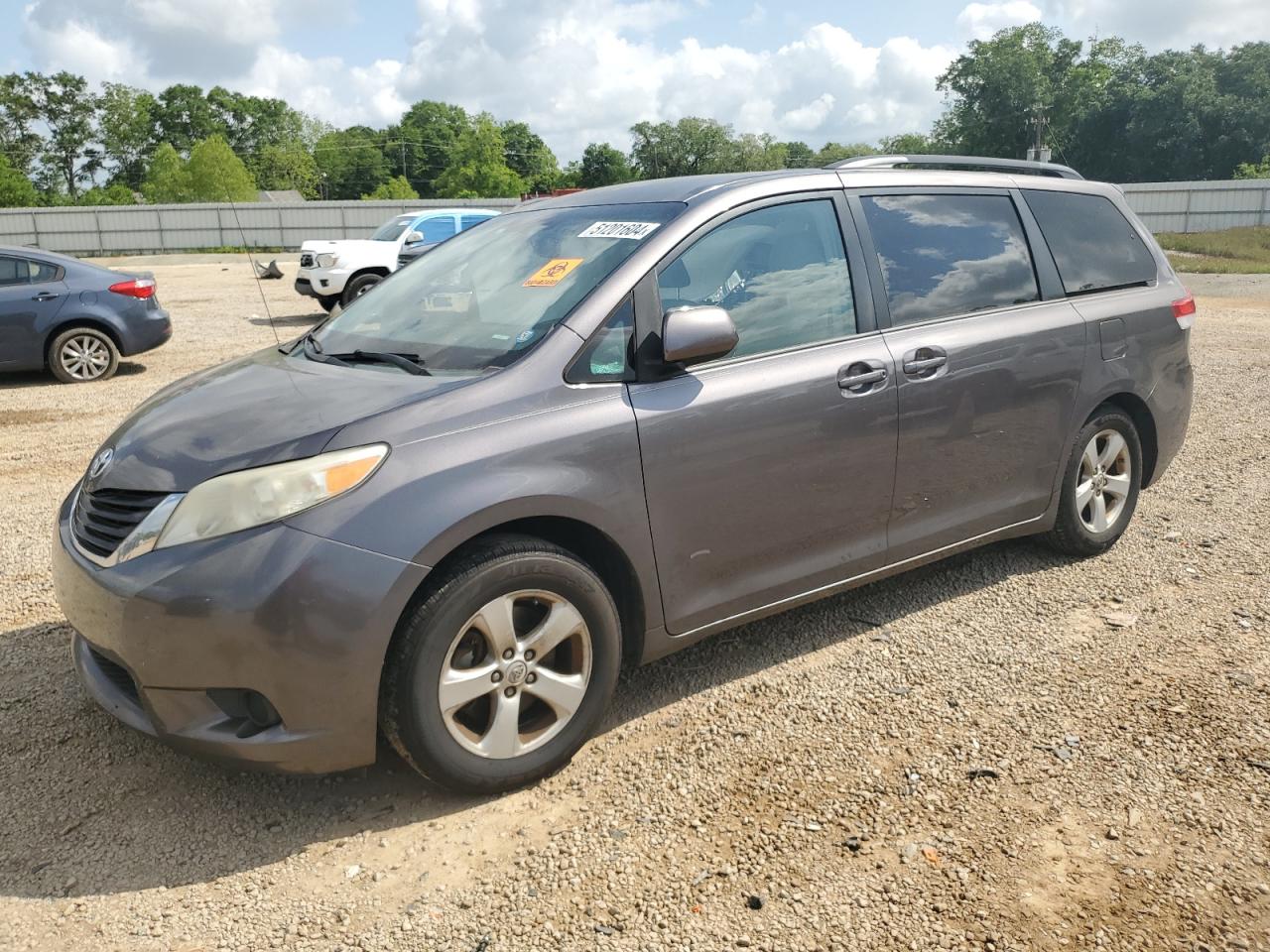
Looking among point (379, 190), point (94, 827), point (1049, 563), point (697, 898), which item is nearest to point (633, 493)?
point (697, 898)

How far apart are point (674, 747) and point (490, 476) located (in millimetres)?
1144

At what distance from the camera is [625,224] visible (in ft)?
12.1

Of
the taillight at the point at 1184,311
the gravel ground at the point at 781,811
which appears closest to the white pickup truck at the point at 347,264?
the gravel ground at the point at 781,811

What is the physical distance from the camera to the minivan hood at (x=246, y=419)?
2926mm

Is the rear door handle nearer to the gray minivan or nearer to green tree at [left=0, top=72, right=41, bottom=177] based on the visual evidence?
the gray minivan

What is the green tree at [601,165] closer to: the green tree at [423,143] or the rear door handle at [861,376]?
the green tree at [423,143]

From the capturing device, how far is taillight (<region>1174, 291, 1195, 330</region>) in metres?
5.12

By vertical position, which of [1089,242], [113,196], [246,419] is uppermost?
[113,196]

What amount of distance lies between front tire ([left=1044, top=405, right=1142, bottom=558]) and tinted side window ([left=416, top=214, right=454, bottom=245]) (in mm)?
14208

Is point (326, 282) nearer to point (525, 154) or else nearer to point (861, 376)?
point (861, 376)

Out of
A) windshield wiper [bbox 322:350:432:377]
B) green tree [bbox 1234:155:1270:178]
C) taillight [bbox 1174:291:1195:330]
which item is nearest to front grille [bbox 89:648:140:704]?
windshield wiper [bbox 322:350:432:377]

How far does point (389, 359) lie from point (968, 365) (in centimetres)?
224

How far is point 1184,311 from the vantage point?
5.16 meters

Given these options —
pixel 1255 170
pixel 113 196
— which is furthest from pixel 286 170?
pixel 1255 170
